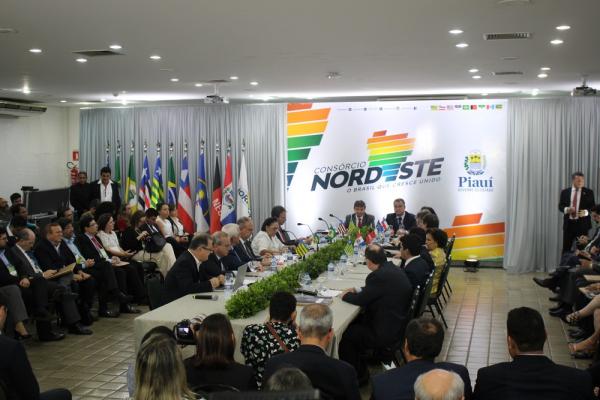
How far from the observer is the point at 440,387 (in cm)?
294

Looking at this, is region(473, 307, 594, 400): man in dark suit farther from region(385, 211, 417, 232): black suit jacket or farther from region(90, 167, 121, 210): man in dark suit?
region(90, 167, 121, 210): man in dark suit

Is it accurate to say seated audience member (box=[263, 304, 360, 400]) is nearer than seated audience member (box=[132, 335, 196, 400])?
No

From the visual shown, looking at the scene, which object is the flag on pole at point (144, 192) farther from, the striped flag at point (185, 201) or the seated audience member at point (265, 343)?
the seated audience member at point (265, 343)

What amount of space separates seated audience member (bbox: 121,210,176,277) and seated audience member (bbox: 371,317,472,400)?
6349 millimetres

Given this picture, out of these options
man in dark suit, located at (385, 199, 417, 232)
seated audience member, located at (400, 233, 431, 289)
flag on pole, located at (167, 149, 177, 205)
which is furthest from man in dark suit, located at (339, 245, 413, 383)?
flag on pole, located at (167, 149, 177, 205)

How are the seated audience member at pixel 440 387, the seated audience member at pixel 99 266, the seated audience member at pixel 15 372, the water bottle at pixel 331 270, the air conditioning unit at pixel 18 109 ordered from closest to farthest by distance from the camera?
1. the seated audience member at pixel 440 387
2. the seated audience member at pixel 15 372
3. the water bottle at pixel 331 270
4. the seated audience member at pixel 99 266
5. the air conditioning unit at pixel 18 109

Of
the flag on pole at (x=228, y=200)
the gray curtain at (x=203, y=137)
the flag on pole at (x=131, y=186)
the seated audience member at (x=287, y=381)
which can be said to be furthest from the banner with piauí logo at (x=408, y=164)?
the seated audience member at (x=287, y=381)

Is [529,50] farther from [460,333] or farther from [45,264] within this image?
[45,264]

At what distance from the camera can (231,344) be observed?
3838mm

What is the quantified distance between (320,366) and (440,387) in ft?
3.14

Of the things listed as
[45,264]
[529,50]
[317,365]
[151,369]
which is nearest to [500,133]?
[529,50]

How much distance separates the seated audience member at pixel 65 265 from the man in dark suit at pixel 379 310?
3.37 m

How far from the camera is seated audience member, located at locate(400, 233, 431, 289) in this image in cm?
722

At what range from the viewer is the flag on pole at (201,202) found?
46.5ft
